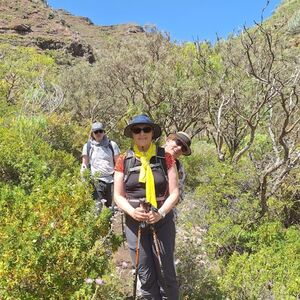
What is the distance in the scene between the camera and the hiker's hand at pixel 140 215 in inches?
127

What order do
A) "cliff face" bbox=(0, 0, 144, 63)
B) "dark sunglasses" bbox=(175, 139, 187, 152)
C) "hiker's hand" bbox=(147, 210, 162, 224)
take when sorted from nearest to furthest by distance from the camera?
"hiker's hand" bbox=(147, 210, 162, 224), "dark sunglasses" bbox=(175, 139, 187, 152), "cliff face" bbox=(0, 0, 144, 63)

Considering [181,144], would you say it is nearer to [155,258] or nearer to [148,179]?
[148,179]

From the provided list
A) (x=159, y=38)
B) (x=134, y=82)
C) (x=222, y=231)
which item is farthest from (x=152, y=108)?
(x=222, y=231)

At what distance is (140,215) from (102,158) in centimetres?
272

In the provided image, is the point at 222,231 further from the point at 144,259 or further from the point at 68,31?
the point at 68,31

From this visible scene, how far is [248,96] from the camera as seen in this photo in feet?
46.0

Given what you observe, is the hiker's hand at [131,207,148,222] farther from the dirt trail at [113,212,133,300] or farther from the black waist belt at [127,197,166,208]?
the dirt trail at [113,212,133,300]

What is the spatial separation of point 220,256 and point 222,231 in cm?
40

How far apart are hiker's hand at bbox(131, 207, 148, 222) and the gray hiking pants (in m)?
0.16

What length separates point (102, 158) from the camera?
5.88 metres

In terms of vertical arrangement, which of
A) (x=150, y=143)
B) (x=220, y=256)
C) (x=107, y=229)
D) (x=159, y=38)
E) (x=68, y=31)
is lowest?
(x=220, y=256)

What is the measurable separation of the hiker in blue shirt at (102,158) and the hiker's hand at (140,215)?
2.55 metres

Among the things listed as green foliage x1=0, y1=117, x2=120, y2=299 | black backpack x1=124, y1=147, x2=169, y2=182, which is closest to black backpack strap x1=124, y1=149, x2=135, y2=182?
black backpack x1=124, y1=147, x2=169, y2=182

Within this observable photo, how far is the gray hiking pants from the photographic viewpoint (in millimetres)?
3398
